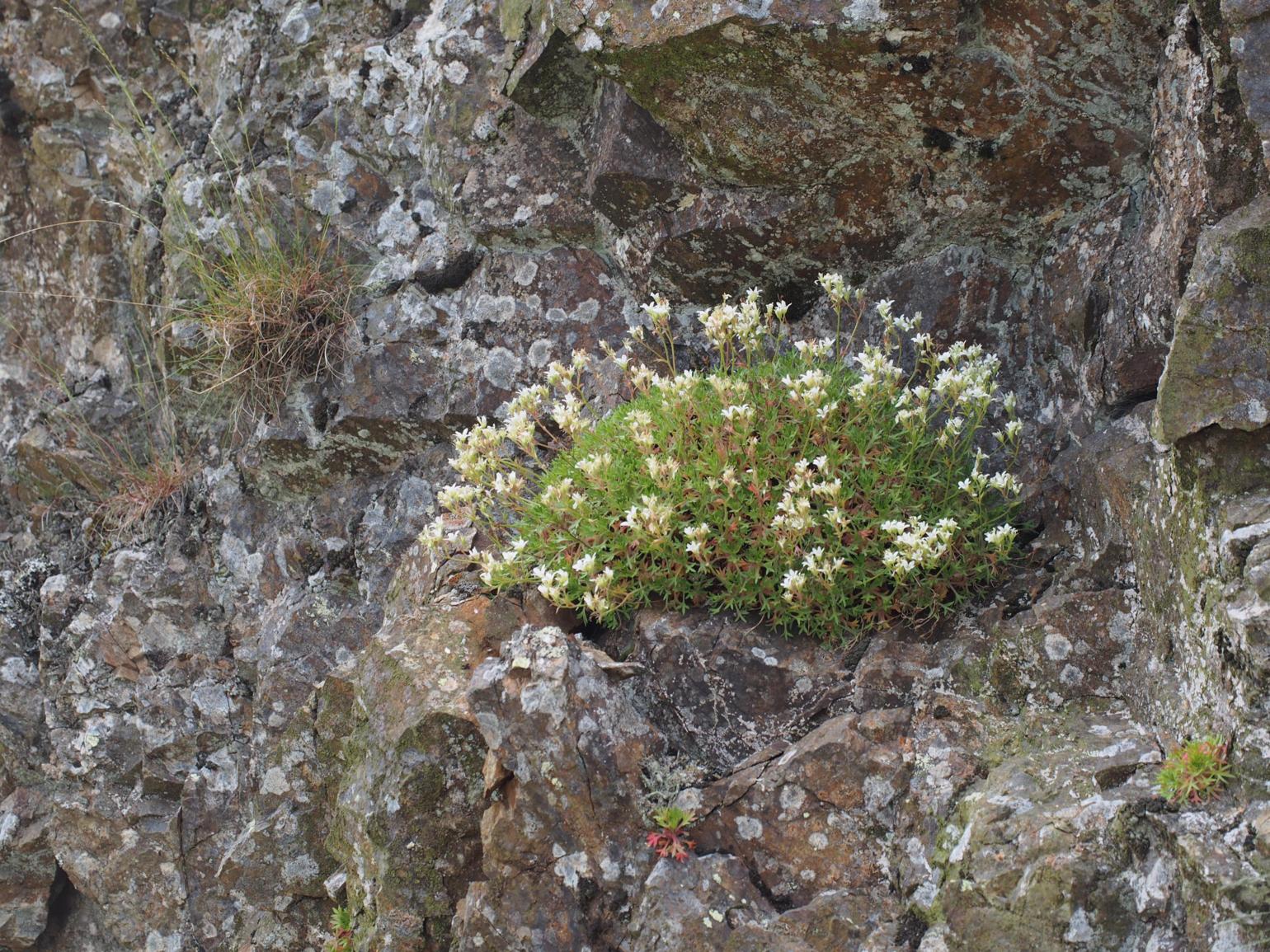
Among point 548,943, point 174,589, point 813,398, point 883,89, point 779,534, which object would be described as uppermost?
A: point 883,89

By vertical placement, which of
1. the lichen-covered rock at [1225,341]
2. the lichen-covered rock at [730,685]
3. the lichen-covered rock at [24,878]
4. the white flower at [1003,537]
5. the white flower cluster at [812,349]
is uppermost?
the lichen-covered rock at [1225,341]

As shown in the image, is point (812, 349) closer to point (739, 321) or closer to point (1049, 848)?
point (739, 321)

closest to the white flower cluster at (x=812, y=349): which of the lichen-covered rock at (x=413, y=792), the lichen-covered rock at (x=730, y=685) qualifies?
the lichen-covered rock at (x=730, y=685)

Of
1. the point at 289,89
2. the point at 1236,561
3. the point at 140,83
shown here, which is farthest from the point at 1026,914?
the point at 140,83

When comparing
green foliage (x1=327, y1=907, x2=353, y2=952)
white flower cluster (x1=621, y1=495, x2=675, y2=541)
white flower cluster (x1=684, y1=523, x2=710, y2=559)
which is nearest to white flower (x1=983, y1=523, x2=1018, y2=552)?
white flower cluster (x1=684, y1=523, x2=710, y2=559)

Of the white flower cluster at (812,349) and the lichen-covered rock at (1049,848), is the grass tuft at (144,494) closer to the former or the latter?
the white flower cluster at (812,349)

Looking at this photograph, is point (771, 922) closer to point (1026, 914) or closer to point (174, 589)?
point (1026, 914)

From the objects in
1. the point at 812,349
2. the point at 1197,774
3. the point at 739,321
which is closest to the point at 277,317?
the point at 739,321
